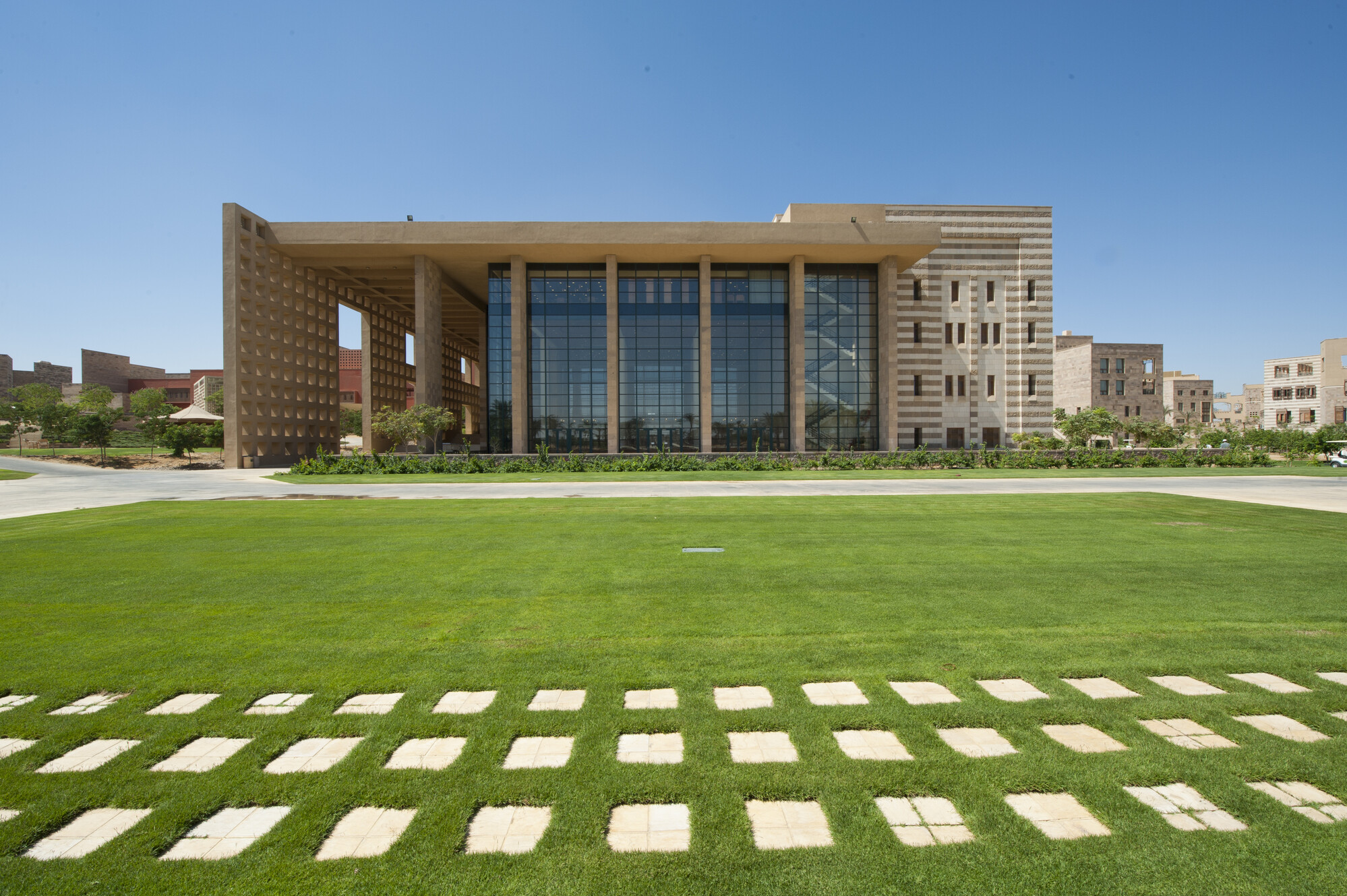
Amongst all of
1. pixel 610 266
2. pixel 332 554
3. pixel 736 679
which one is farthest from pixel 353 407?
pixel 736 679

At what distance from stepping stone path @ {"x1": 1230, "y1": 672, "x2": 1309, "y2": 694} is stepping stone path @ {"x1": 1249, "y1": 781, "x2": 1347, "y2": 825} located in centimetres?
179

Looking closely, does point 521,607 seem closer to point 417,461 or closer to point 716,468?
point 716,468

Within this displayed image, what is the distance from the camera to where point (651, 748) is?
419 centimetres

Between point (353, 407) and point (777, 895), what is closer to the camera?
point (777, 895)

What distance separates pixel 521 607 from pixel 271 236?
49.7 m

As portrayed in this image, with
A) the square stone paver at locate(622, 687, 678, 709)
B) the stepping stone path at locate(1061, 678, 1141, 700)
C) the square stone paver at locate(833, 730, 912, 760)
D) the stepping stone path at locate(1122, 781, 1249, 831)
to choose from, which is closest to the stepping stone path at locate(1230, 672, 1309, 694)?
the stepping stone path at locate(1061, 678, 1141, 700)

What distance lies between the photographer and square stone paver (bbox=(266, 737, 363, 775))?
3.95 metres

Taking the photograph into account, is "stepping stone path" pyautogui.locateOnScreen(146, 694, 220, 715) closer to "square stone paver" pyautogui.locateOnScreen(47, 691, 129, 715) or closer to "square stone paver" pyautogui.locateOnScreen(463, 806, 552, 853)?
"square stone paver" pyautogui.locateOnScreen(47, 691, 129, 715)

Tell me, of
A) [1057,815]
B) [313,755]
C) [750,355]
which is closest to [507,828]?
[313,755]

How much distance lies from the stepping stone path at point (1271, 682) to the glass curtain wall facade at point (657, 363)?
1686 inches

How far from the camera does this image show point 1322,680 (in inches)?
208

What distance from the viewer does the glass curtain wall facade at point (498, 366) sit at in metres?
48.1

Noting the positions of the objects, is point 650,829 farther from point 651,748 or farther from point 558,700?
point 558,700

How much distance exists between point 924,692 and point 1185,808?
1823 millimetres
